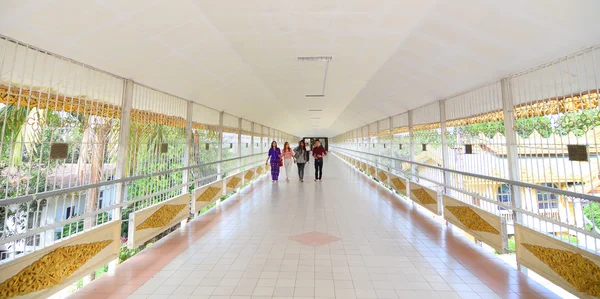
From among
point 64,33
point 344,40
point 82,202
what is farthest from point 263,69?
point 82,202

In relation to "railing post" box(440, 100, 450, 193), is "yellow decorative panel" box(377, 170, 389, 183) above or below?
below

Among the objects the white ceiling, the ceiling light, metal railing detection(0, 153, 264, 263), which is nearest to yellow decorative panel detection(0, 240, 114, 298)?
metal railing detection(0, 153, 264, 263)

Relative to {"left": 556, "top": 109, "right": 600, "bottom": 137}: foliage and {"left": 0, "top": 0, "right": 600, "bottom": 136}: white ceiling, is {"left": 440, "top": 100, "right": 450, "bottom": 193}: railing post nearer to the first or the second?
{"left": 0, "top": 0, "right": 600, "bottom": 136}: white ceiling

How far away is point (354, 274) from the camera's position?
268cm

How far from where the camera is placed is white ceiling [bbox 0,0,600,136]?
212 centimetres

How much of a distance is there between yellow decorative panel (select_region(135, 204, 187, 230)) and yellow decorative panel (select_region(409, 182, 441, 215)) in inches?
174

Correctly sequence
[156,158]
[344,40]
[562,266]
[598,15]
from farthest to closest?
1. [156,158]
2. [344,40]
3. [562,266]
4. [598,15]

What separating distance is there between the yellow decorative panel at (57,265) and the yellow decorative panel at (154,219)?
0.28 metres

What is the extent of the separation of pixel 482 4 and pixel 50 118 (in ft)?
13.8

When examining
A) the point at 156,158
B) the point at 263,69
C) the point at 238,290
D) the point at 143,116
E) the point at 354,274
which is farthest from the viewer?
the point at 263,69

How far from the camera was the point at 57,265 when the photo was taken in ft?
7.18

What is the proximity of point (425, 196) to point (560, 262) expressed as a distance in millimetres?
2695

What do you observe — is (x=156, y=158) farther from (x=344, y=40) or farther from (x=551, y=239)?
(x=551, y=239)

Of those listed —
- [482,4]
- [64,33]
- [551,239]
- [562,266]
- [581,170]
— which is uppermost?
[482,4]
